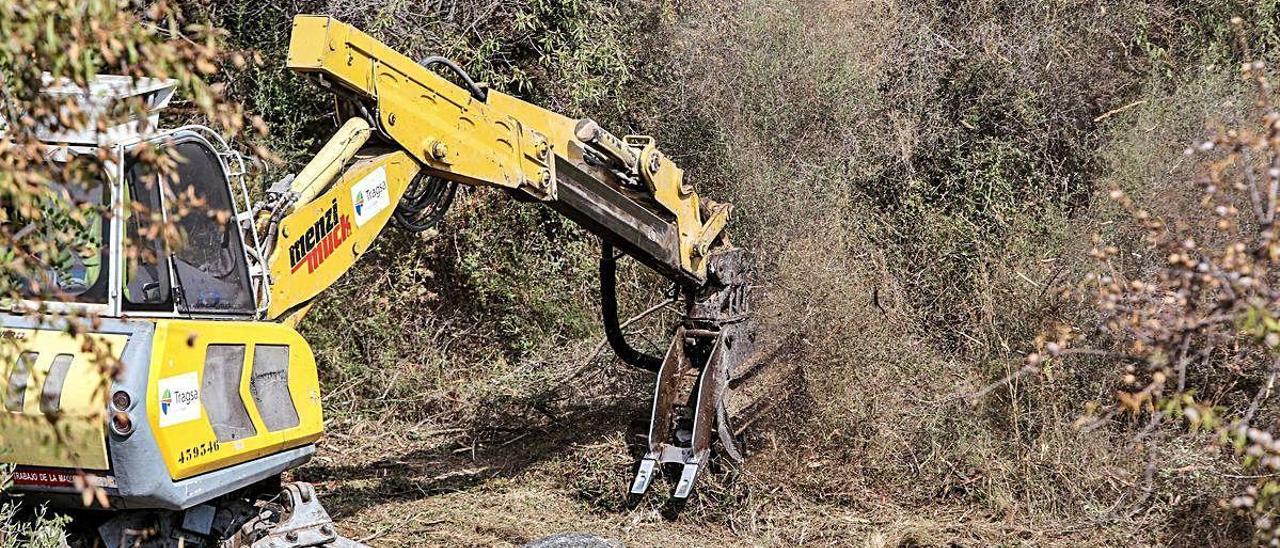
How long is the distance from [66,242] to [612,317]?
5056 mm

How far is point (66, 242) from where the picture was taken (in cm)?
371

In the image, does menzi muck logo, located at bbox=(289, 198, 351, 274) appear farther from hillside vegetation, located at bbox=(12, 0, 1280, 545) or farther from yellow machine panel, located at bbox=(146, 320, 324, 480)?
hillside vegetation, located at bbox=(12, 0, 1280, 545)

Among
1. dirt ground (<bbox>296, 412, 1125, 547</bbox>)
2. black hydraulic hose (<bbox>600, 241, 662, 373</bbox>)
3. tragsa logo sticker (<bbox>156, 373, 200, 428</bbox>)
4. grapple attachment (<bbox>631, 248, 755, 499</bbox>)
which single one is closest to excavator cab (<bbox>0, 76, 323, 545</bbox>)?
tragsa logo sticker (<bbox>156, 373, 200, 428</bbox>)

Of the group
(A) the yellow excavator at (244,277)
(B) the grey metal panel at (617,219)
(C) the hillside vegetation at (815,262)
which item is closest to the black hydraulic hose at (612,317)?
(B) the grey metal panel at (617,219)

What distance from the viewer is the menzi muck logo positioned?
6.07 meters

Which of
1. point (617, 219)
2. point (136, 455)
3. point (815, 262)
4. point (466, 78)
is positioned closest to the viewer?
point (136, 455)

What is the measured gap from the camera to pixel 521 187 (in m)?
6.98

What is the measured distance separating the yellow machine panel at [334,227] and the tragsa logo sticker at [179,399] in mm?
595

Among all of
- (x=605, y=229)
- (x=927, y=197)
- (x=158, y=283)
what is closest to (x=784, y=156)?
(x=927, y=197)

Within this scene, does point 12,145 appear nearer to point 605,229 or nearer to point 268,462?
point 268,462

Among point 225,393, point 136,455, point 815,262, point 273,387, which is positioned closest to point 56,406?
point 136,455

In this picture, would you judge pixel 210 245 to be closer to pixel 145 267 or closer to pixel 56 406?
pixel 145 267

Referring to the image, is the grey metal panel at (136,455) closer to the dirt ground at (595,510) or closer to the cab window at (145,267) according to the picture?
the cab window at (145,267)

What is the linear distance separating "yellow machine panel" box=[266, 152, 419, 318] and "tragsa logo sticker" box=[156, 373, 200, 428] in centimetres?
59
